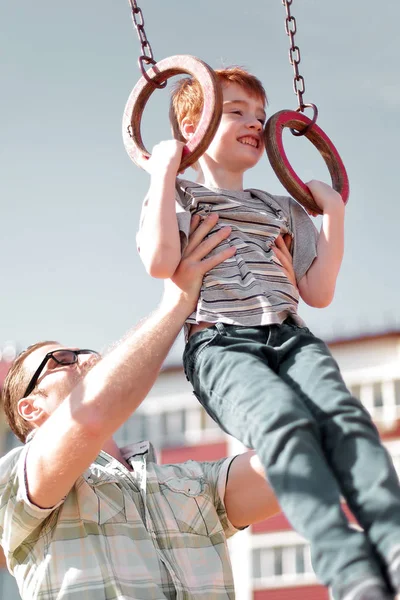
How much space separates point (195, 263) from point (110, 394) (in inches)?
22.8

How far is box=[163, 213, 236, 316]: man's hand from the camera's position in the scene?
11.4ft

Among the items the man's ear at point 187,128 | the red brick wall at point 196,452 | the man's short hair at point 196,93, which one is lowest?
the red brick wall at point 196,452

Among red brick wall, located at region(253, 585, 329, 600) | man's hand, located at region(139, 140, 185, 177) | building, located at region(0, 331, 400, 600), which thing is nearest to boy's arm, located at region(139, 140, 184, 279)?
man's hand, located at region(139, 140, 185, 177)

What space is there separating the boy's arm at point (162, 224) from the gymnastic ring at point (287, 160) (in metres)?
0.47

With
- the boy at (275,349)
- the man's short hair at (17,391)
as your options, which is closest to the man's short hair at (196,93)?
the boy at (275,349)

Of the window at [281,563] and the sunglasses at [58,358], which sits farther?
the window at [281,563]

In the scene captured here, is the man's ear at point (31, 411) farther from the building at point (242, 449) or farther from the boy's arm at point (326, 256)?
the building at point (242, 449)

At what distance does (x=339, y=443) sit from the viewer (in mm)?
2826

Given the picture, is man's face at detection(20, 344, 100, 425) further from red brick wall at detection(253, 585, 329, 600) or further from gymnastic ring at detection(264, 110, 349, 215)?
red brick wall at detection(253, 585, 329, 600)

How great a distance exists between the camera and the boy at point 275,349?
101 inches

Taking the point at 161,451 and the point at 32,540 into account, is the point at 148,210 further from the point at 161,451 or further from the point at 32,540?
the point at 161,451

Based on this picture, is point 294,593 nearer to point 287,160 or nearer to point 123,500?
point 123,500

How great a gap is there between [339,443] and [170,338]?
90 cm

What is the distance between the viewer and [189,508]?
382cm
